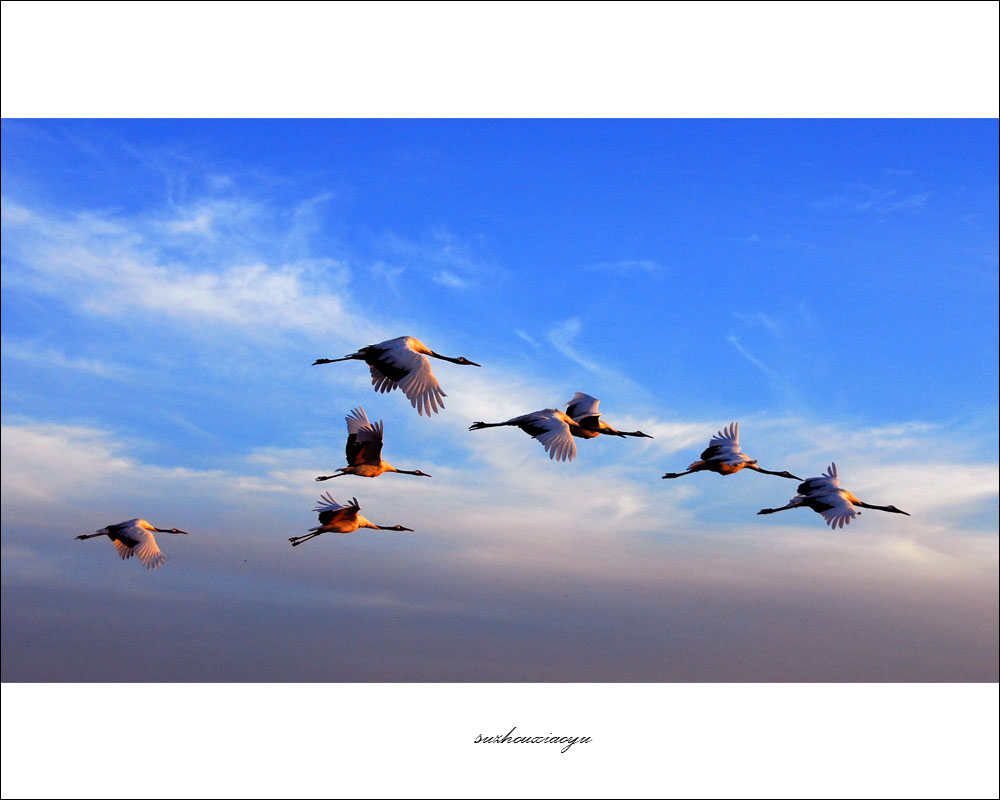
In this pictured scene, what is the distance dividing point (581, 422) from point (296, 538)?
5.91 m

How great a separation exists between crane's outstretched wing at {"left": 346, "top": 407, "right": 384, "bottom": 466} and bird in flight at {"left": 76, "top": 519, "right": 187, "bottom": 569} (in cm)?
443

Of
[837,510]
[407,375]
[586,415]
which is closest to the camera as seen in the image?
[407,375]

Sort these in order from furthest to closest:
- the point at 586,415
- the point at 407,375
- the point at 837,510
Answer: the point at 586,415, the point at 837,510, the point at 407,375

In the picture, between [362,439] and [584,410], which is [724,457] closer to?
[584,410]

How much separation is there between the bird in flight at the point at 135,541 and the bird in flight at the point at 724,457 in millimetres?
10138

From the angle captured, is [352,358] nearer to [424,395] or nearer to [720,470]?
[424,395]

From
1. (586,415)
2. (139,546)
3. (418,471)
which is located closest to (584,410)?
(586,415)

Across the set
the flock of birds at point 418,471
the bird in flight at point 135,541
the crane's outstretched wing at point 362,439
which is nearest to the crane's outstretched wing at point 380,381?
the flock of birds at point 418,471

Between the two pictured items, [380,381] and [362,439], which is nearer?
[380,381]

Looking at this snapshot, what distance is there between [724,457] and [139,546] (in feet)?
37.9

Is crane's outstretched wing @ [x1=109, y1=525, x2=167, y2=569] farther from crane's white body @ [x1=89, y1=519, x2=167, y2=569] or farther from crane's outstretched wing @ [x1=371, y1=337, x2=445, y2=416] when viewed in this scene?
crane's outstretched wing @ [x1=371, y1=337, x2=445, y2=416]

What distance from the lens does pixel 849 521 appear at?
64.0ft

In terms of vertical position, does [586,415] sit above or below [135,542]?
above

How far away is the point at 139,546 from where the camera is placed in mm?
22219
